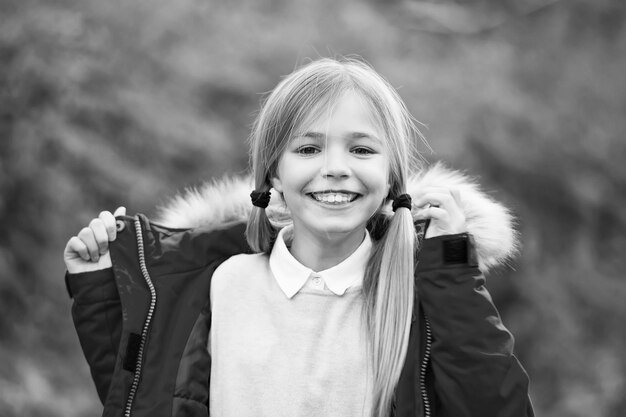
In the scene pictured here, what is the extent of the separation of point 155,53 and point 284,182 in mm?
2598

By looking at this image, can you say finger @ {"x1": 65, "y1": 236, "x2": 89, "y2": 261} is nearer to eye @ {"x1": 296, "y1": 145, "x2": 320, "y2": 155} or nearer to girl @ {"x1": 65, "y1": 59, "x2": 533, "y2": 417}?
girl @ {"x1": 65, "y1": 59, "x2": 533, "y2": 417}

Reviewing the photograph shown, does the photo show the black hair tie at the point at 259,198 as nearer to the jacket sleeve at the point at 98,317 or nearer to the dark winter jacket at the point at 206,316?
the dark winter jacket at the point at 206,316

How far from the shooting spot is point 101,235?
1937 mm

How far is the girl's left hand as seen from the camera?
182 centimetres

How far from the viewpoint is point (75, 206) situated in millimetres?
4020

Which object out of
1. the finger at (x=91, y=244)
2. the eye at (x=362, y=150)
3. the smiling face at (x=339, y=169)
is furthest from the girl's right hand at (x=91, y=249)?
the eye at (x=362, y=150)

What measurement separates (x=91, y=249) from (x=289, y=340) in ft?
1.68

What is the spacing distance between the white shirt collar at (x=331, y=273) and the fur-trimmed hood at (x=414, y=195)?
19cm

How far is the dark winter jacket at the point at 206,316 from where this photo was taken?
170 cm

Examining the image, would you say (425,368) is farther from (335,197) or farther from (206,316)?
(206,316)

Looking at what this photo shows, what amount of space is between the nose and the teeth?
0.04 metres

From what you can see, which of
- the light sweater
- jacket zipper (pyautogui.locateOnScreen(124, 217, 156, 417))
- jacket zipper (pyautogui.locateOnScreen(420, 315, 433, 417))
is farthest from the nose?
Answer: jacket zipper (pyautogui.locateOnScreen(124, 217, 156, 417))

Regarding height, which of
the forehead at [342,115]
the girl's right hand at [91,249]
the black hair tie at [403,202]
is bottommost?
the girl's right hand at [91,249]

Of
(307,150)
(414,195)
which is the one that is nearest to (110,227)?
(307,150)
